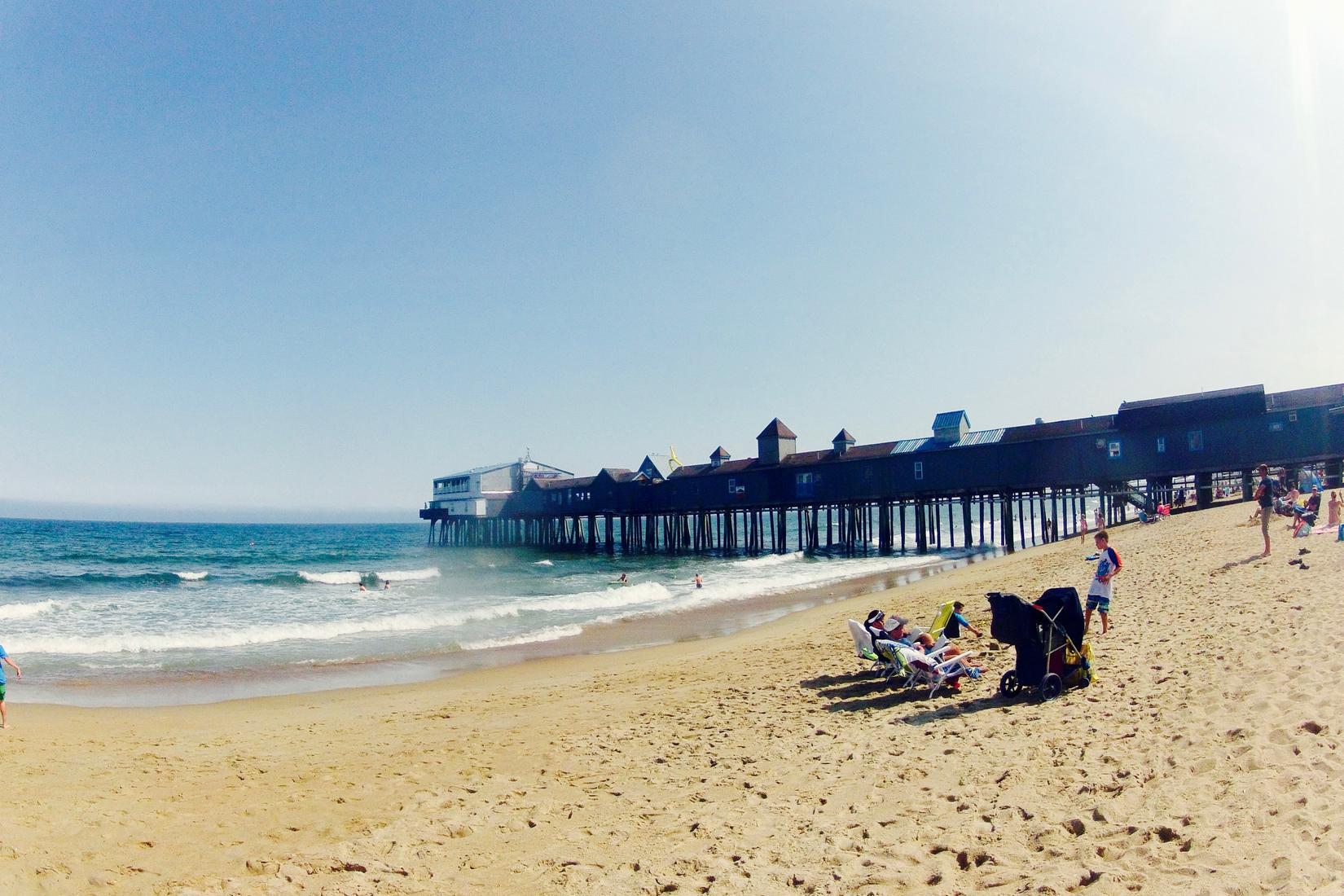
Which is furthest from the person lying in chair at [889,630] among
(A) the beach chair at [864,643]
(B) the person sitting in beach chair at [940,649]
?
(B) the person sitting in beach chair at [940,649]

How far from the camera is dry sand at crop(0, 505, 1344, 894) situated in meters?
4.46

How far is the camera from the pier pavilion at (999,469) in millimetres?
32562

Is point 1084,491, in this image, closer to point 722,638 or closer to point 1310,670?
point 722,638

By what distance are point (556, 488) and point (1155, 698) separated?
187ft

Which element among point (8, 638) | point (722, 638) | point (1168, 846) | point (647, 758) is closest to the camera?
point (1168, 846)

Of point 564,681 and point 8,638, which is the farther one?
point 8,638

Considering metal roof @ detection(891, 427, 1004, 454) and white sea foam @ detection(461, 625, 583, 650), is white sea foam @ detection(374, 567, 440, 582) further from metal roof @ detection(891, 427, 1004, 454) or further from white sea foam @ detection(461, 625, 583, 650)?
metal roof @ detection(891, 427, 1004, 454)

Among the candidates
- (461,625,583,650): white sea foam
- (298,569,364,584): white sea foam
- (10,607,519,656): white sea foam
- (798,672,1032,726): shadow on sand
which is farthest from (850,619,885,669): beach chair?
(298,569,364,584): white sea foam

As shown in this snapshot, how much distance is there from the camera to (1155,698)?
6.82 m

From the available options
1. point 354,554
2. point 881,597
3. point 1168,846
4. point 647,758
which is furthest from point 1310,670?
point 354,554

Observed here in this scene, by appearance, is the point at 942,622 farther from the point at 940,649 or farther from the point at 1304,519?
the point at 1304,519

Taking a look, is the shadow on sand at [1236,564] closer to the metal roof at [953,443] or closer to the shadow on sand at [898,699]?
the shadow on sand at [898,699]

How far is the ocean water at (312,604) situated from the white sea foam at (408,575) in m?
0.16

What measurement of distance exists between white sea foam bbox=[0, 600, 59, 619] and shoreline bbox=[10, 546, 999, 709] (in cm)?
1577
